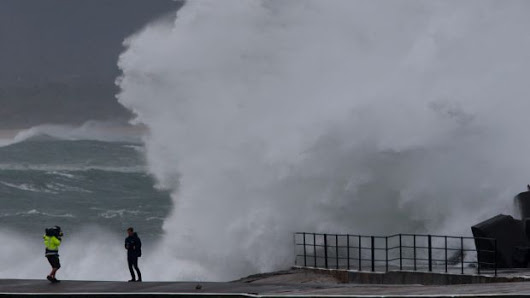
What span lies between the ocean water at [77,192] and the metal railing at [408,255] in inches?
687

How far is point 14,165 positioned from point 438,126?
163 feet

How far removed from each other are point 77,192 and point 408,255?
1466 inches

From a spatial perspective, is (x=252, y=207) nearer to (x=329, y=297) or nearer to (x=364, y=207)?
(x=364, y=207)

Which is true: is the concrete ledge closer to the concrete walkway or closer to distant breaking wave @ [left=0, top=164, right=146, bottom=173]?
the concrete walkway

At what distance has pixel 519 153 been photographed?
31.9 metres

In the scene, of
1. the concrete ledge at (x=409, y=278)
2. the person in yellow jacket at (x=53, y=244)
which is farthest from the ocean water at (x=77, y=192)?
the person in yellow jacket at (x=53, y=244)

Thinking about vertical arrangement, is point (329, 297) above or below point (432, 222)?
below

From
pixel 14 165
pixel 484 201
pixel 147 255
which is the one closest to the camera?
pixel 484 201

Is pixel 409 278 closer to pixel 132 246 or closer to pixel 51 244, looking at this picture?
pixel 132 246

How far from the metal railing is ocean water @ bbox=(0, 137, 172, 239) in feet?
57.2

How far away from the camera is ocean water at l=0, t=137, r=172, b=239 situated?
5212 centimetres

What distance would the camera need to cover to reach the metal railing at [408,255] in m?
22.7

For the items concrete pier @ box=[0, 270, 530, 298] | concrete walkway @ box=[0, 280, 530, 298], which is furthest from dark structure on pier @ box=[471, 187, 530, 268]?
concrete walkway @ box=[0, 280, 530, 298]

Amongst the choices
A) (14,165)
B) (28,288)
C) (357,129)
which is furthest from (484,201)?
(14,165)
